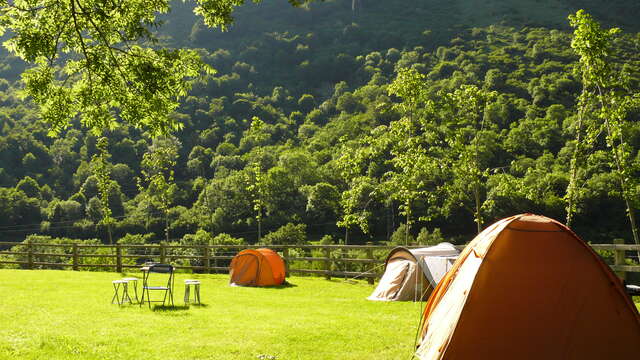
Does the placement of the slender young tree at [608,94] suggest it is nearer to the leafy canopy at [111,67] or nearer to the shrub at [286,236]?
the leafy canopy at [111,67]

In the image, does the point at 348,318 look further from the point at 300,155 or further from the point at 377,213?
the point at 300,155

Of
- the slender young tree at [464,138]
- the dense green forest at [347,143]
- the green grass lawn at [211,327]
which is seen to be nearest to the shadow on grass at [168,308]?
the green grass lawn at [211,327]

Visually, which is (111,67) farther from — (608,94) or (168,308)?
(608,94)

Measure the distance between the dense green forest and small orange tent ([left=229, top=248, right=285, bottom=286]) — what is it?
23.2ft

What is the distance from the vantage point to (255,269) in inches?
682

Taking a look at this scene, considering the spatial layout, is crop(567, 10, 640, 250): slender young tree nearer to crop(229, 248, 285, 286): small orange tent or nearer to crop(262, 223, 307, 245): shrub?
crop(229, 248, 285, 286): small orange tent

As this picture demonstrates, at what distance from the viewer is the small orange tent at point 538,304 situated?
6.14 m

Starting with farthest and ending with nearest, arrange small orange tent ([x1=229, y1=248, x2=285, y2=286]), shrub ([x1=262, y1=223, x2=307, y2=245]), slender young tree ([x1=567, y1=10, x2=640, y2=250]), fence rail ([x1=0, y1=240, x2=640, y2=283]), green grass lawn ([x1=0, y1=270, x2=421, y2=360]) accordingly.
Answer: shrub ([x1=262, y1=223, x2=307, y2=245]) → small orange tent ([x1=229, y1=248, x2=285, y2=286]) → slender young tree ([x1=567, y1=10, x2=640, y2=250]) → fence rail ([x1=0, y1=240, x2=640, y2=283]) → green grass lawn ([x1=0, y1=270, x2=421, y2=360])

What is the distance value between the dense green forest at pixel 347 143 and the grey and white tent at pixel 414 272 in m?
5.40

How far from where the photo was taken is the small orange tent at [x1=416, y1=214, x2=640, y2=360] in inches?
242

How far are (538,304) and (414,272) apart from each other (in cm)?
691

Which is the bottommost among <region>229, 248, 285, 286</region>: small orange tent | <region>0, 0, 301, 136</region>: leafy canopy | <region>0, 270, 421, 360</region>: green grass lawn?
<region>0, 270, 421, 360</region>: green grass lawn

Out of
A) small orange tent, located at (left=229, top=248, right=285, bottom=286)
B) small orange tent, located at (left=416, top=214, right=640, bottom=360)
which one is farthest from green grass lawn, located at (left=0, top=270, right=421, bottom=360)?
small orange tent, located at (left=229, top=248, right=285, bottom=286)

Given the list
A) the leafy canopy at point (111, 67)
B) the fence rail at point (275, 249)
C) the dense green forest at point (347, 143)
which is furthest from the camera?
the dense green forest at point (347, 143)
